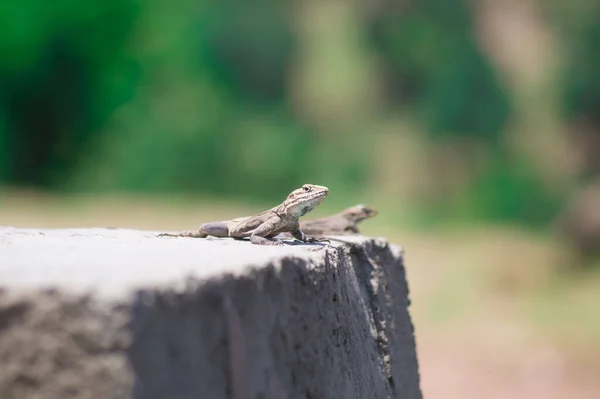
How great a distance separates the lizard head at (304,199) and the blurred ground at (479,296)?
4416 millimetres

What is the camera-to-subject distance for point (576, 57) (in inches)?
525

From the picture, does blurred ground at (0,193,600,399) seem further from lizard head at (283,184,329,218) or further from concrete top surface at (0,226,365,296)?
concrete top surface at (0,226,365,296)

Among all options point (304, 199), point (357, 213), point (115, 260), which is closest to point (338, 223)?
point (357, 213)

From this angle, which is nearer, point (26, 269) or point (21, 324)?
point (21, 324)

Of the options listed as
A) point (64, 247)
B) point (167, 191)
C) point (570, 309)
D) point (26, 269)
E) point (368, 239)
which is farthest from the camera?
point (167, 191)

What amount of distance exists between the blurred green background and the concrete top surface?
9785mm

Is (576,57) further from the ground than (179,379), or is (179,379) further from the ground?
(576,57)

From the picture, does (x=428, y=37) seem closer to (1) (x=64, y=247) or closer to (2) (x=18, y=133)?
(2) (x=18, y=133)

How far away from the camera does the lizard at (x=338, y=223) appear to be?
181 inches

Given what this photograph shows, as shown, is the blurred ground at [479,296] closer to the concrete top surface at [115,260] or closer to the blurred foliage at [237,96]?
the blurred foliage at [237,96]

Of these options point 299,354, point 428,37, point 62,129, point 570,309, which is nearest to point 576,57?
point 428,37

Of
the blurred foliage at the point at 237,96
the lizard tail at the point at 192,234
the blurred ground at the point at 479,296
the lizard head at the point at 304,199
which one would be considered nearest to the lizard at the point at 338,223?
the lizard tail at the point at 192,234

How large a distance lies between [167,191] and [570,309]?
6.63 meters

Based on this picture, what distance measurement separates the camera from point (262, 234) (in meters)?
3.00
